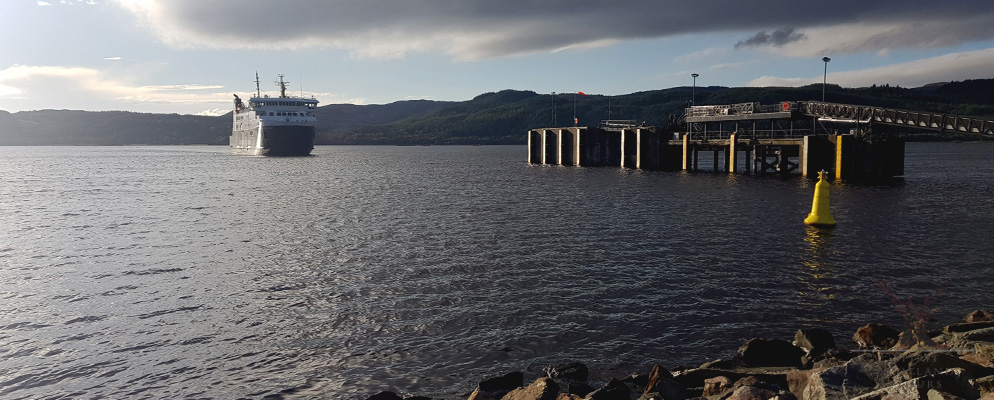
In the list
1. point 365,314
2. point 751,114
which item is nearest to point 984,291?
point 365,314

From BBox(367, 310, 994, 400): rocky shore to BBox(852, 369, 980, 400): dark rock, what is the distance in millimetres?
13

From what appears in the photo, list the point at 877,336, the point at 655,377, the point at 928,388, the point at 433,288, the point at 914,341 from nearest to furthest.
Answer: the point at 928,388 → the point at 655,377 → the point at 914,341 → the point at 877,336 → the point at 433,288

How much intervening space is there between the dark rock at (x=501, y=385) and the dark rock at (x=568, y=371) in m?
0.66

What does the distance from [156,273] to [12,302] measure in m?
4.55

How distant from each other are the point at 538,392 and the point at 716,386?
10.4ft

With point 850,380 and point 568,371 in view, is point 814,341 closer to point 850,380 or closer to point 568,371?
point 850,380

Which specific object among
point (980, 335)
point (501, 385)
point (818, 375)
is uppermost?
point (818, 375)

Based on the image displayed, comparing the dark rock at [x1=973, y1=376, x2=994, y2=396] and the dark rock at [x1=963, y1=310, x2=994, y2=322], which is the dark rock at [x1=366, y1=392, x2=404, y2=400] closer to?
the dark rock at [x1=973, y1=376, x2=994, y2=396]

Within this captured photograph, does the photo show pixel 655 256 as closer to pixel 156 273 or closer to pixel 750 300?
pixel 750 300

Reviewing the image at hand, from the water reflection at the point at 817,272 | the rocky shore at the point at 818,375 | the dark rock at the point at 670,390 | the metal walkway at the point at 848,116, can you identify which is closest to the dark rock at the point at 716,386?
the rocky shore at the point at 818,375

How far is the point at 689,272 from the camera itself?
2234 centimetres

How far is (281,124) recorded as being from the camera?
134375 mm

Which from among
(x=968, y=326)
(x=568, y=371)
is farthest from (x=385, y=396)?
(x=968, y=326)

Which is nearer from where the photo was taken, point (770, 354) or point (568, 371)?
point (568, 371)
